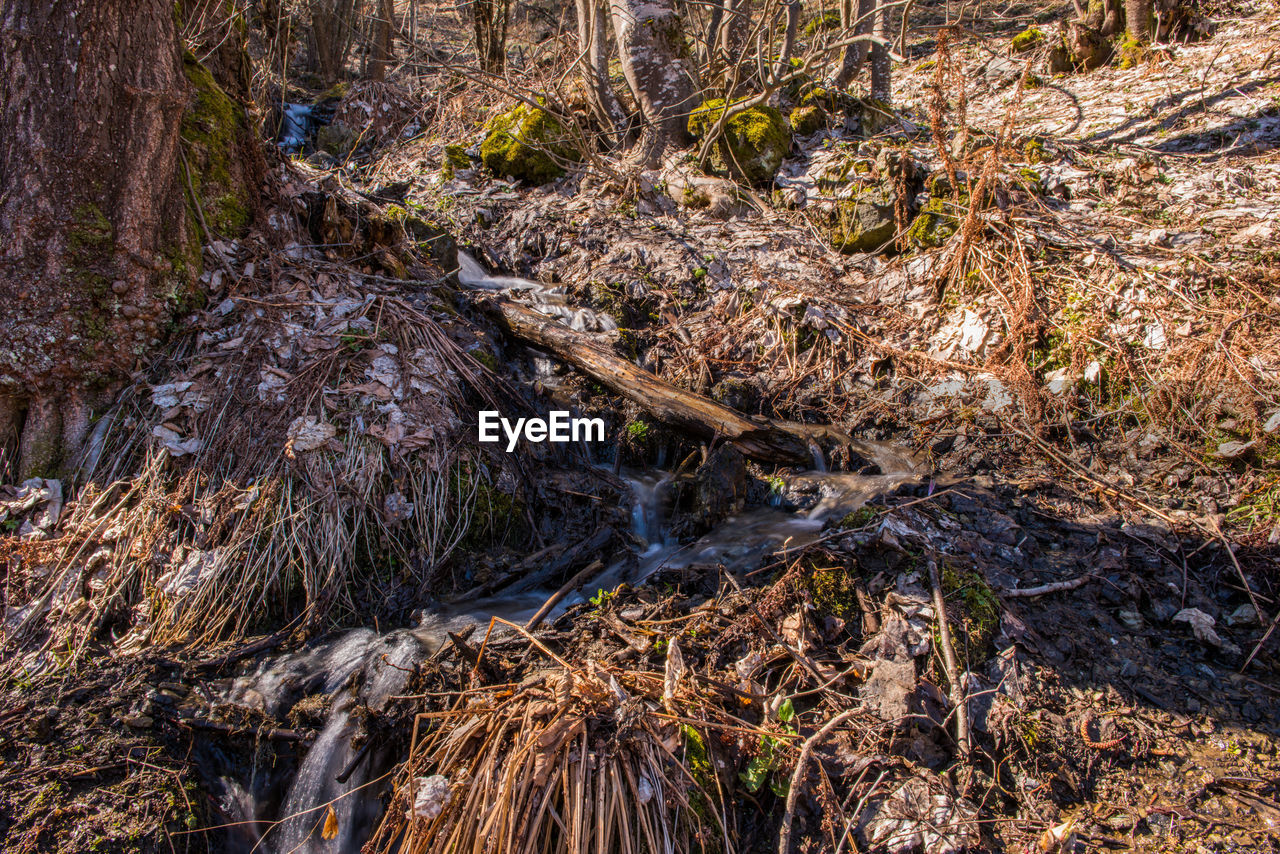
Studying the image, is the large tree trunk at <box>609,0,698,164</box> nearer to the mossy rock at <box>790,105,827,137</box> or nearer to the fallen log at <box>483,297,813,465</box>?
the mossy rock at <box>790,105,827,137</box>

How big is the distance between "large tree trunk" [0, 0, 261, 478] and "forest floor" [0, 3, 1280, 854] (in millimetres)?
306

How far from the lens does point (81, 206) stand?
307cm

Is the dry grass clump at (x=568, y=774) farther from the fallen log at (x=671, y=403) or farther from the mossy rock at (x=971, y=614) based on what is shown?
the fallen log at (x=671, y=403)

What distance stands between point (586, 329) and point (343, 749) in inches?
139

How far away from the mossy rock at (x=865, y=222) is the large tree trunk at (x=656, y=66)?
2352mm

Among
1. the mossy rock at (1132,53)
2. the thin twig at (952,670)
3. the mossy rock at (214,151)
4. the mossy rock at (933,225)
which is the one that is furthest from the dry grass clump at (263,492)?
the mossy rock at (1132,53)

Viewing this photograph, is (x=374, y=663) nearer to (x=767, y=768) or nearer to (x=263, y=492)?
(x=263, y=492)

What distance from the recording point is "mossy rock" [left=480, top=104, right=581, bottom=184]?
24.2 feet

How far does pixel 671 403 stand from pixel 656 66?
4875 millimetres

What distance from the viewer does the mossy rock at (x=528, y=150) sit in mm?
7367

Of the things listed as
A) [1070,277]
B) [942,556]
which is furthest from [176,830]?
[1070,277]

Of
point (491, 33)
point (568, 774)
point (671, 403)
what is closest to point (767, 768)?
point (568, 774)

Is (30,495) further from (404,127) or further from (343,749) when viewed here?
(404,127)

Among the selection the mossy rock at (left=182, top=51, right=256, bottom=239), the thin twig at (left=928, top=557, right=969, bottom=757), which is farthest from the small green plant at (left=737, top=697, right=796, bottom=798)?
the mossy rock at (left=182, top=51, right=256, bottom=239)
